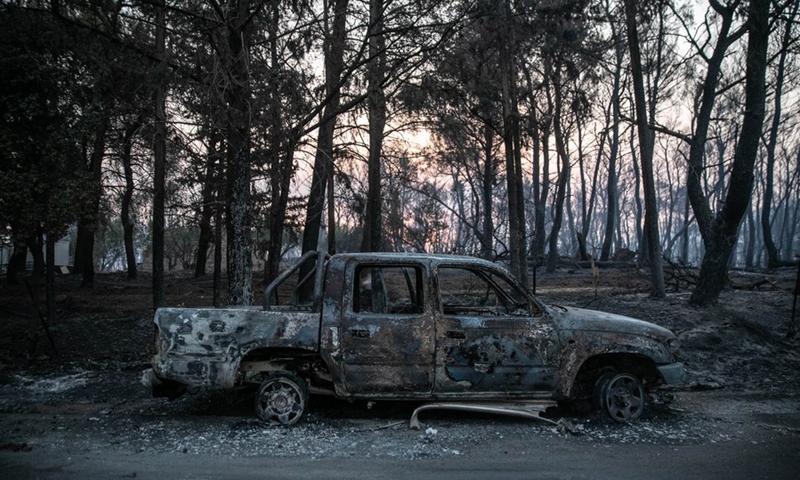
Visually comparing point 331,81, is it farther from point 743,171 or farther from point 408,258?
point 743,171

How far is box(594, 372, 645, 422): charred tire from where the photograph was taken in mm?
5793

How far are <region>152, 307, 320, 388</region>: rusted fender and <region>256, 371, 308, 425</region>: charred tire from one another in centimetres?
34

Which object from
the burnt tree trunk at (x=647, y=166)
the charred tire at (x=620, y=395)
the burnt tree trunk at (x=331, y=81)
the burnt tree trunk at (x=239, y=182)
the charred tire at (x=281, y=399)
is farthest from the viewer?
the burnt tree trunk at (x=647, y=166)

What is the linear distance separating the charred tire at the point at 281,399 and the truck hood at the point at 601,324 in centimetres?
272

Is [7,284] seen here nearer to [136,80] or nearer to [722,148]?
[136,80]

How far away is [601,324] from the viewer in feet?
19.0

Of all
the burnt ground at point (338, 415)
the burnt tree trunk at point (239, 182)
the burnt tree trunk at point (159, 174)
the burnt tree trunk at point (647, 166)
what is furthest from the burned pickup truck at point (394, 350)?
the burnt tree trunk at point (647, 166)

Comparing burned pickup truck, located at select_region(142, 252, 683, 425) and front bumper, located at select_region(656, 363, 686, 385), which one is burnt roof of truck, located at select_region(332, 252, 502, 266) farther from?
front bumper, located at select_region(656, 363, 686, 385)

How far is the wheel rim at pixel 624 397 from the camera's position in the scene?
19.0ft

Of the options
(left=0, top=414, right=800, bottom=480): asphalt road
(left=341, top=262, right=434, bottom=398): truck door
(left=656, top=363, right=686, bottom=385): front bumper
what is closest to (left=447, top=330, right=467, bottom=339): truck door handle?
(left=341, top=262, right=434, bottom=398): truck door

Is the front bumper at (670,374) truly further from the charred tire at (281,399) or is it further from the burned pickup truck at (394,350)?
the charred tire at (281,399)

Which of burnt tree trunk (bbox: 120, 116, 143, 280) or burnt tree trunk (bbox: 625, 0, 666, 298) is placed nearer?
burnt tree trunk (bbox: 120, 116, 143, 280)

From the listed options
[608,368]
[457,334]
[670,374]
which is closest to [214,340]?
[457,334]

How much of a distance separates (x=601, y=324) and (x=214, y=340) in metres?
3.93
